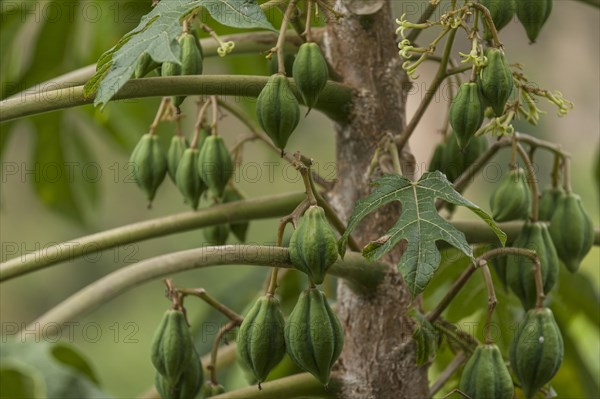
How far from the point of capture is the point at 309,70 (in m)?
1.20

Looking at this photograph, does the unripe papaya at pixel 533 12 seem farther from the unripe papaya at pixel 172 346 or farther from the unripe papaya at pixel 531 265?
the unripe papaya at pixel 172 346

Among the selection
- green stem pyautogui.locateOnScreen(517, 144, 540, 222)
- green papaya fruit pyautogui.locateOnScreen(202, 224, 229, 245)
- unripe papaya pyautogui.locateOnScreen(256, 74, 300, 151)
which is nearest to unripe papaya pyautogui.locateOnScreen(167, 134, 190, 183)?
green papaya fruit pyautogui.locateOnScreen(202, 224, 229, 245)

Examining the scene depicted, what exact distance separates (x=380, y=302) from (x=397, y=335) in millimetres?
48

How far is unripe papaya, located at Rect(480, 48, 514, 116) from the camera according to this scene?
45.8 inches

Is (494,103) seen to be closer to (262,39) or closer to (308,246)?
(308,246)

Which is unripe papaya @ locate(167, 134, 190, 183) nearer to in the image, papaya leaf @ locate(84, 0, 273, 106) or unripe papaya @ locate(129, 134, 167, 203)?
unripe papaya @ locate(129, 134, 167, 203)

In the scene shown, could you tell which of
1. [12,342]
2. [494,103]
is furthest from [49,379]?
[494,103]

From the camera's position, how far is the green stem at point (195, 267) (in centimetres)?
115

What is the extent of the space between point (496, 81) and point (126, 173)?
656 cm

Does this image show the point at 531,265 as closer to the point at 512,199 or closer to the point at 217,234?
the point at 512,199

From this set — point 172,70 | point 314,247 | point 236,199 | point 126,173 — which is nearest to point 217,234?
point 236,199

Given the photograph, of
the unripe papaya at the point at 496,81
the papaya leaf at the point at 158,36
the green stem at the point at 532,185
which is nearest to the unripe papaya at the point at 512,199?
the green stem at the point at 532,185

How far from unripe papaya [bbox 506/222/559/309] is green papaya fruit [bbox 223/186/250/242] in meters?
0.41

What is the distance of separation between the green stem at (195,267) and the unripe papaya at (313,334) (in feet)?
0.18
